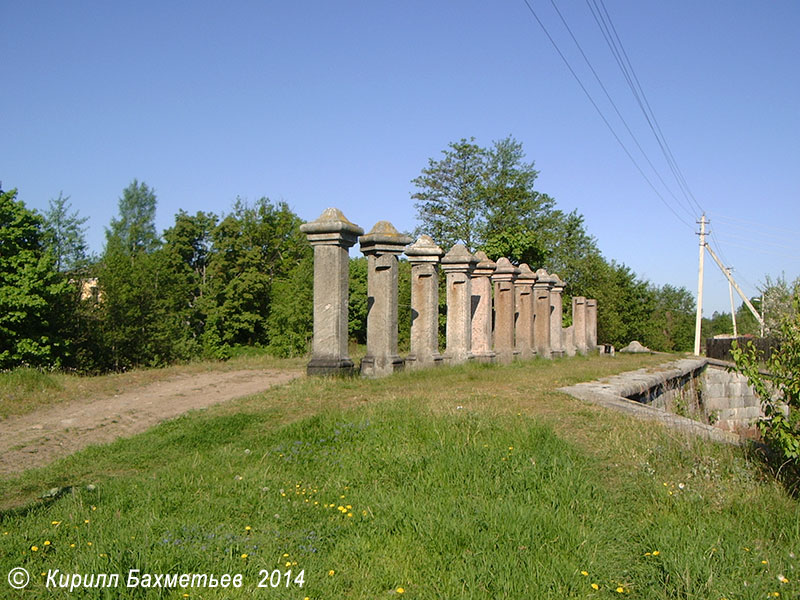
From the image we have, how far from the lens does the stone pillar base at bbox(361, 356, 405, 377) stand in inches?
455

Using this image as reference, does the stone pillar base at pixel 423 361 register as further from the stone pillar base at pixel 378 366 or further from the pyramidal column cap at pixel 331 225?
the pyramidal column cap at pixel 331 225

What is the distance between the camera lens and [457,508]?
446cm

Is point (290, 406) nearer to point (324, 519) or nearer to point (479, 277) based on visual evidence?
point (324, 519)

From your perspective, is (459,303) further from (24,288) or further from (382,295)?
(24,288)

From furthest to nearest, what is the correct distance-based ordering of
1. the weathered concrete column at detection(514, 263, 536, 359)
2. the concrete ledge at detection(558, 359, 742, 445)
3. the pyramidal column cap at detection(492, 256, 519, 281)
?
the weathered concrete column at detection(514, 263, 536, 359) < the pyramidal column cap at detection(492, 256, 519, 281) < the concrete ledge at detection(558, 359, 742, 445)

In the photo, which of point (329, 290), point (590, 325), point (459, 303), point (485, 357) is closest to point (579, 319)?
point (590, 325)

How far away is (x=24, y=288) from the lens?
50.4ft

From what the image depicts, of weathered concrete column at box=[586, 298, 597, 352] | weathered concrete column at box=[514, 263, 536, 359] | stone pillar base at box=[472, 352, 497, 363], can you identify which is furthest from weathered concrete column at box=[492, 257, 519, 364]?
weathered concrete column at box=[586, 298, 597, 352]

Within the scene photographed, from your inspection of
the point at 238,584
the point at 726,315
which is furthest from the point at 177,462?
the point at 726,315

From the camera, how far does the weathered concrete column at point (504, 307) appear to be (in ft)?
61.7

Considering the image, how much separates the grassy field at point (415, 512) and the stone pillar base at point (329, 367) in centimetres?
341

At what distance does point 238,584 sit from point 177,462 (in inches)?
104

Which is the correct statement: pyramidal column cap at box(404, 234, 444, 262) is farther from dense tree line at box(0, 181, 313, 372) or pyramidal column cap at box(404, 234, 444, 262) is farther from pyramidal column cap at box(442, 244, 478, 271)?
dense tree line at box(0, 181, 313, 372)

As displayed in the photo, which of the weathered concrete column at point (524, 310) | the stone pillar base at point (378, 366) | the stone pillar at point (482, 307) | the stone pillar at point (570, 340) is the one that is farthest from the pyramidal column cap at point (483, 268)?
the stone pillar at point (570, 340)
